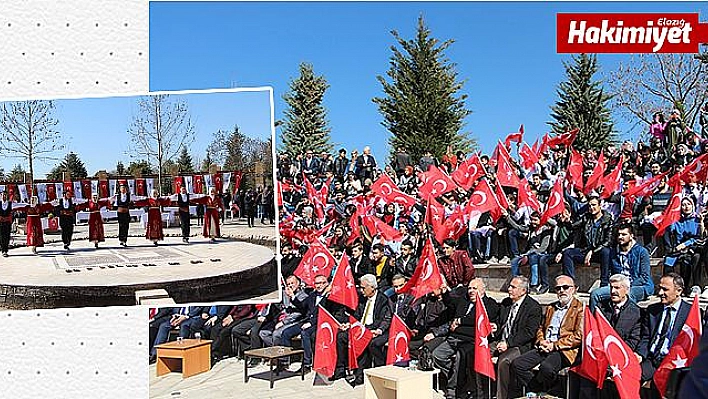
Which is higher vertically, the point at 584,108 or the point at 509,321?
the point at 584,108

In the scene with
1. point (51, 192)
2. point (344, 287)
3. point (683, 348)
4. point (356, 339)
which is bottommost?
point (356, 339)

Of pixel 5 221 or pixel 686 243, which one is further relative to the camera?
pixel 686 243

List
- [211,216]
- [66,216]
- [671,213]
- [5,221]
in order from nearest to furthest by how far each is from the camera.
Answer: [5,221]
[66,216]
[211,216]
[671,213]

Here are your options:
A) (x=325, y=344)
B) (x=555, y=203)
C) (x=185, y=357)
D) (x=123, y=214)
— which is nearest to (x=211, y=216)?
(x=123, y=214)

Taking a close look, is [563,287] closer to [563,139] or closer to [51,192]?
[563,139]

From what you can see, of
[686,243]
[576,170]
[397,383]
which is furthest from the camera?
[576,170]

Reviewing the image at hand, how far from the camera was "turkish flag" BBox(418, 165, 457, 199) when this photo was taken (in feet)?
20.9

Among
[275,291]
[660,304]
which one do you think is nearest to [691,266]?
[660,304]

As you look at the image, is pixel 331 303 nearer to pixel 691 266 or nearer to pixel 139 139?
pixel 691 266

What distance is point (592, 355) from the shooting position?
14.9 feet

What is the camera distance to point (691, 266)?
511 centimetres

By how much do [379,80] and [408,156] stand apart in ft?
2.37

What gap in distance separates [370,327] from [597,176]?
6.69 feet

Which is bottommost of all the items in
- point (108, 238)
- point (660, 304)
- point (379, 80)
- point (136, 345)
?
point (660, 304)
